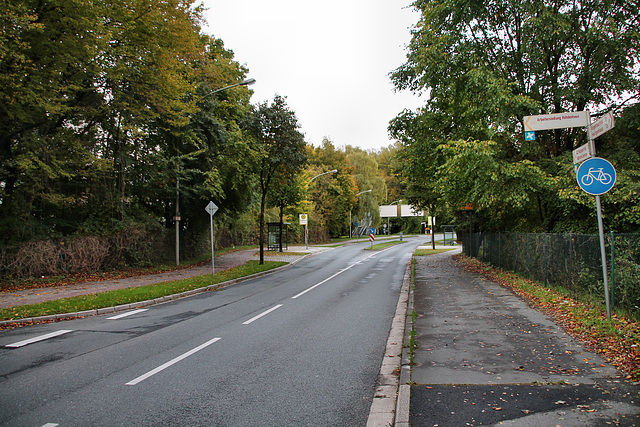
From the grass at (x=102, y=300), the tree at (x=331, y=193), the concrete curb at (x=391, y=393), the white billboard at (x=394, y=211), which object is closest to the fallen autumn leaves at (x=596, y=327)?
the concrete curb at (x=391, y=393)

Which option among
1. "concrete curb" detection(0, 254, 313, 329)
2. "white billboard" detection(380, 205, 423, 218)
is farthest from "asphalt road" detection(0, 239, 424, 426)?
"white billboard" detection(380, 205, 423, 218)

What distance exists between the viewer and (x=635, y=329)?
21.8 feet

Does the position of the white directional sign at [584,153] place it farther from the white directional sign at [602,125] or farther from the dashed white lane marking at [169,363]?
the dashed white lane marking at [169,363]

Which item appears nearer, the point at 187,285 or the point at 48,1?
the point at 48,1

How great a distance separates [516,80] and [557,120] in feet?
30.1

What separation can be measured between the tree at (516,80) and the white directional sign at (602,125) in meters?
5.08

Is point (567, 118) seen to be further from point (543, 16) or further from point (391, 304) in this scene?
point (543, 16)

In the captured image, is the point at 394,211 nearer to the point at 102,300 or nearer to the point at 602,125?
the point at 102,300

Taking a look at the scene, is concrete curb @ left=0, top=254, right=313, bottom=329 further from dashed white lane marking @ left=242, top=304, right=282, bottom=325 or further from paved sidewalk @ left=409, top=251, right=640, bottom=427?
paved sidewalk @ left=409, top=251, right=640, bottom=427

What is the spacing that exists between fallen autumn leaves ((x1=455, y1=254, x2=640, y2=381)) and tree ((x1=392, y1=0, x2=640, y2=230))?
11.6 feet

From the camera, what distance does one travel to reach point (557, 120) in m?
8.08

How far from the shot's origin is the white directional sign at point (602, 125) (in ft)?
22.8

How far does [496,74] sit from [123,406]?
15.8 meters

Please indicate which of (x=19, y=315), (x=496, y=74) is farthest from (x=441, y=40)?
(x=19, y=315)
